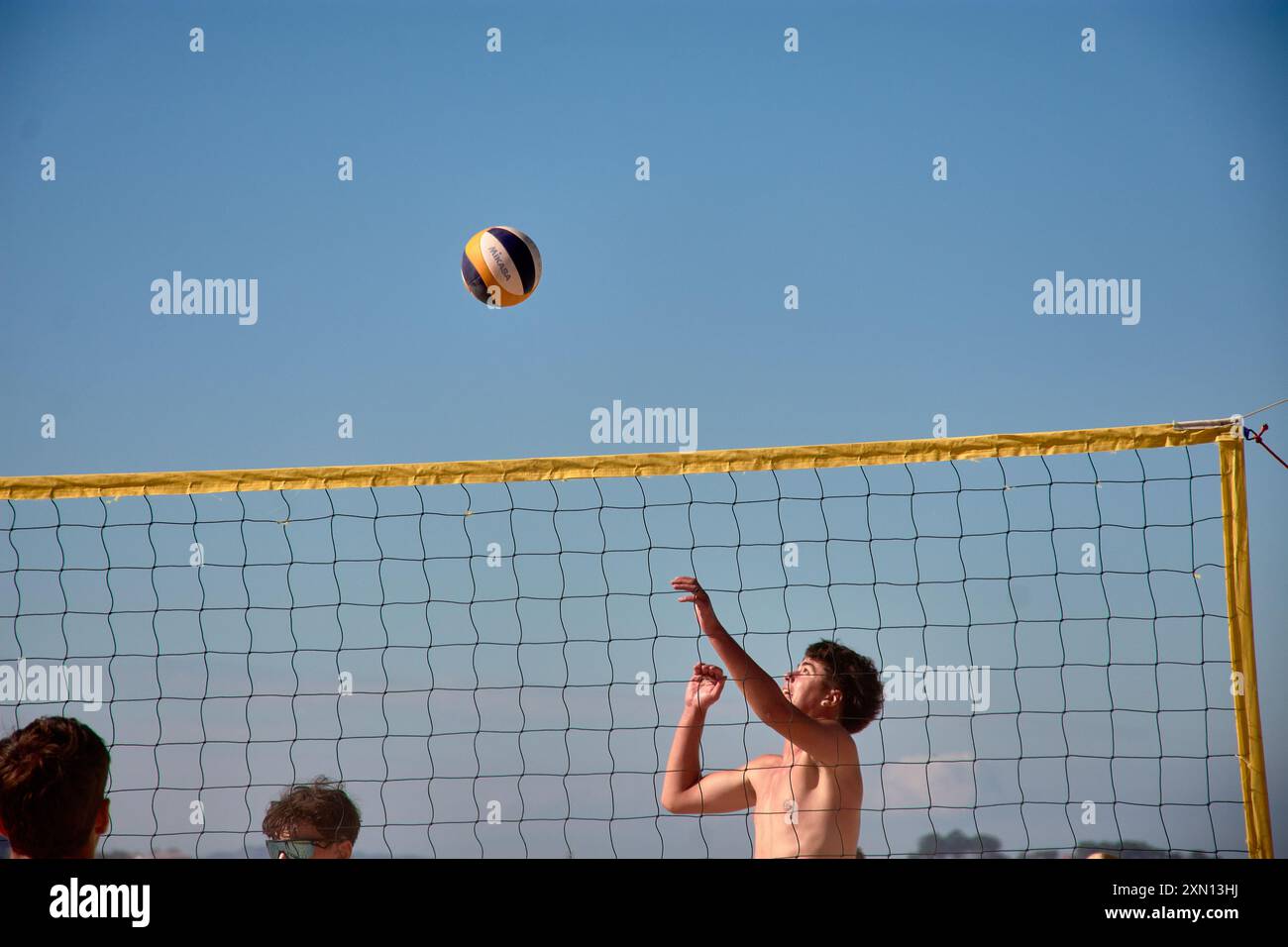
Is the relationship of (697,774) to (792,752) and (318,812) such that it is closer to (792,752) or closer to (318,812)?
(792,752)

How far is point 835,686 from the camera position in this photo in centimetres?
412

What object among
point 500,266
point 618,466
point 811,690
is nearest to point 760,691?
point 811,690

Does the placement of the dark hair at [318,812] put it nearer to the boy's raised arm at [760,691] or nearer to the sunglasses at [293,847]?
the sunglasses at [293,847]

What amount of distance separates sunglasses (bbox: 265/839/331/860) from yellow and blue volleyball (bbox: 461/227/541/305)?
3.78 metres

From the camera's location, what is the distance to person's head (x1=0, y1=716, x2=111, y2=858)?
2928mm

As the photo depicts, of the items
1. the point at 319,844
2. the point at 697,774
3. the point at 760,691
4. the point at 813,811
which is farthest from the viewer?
the point at 697,774

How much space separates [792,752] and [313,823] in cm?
182

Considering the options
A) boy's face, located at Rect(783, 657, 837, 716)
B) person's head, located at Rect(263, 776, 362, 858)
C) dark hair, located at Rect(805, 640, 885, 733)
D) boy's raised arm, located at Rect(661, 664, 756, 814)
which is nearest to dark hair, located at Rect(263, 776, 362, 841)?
person's head, located at Rect(263, 776, 362, 858)

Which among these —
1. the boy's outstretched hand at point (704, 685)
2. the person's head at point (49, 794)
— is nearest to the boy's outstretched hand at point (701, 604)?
the boy's outstretched hand at point (704, 685)

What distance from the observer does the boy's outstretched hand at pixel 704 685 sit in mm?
4285
